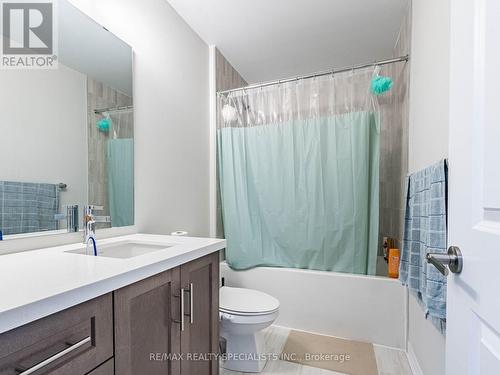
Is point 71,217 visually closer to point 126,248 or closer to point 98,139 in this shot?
point 126,248

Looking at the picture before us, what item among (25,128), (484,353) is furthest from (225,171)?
(484,353)

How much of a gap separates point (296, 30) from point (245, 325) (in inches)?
88.4

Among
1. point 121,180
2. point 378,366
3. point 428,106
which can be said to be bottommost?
point 378,366

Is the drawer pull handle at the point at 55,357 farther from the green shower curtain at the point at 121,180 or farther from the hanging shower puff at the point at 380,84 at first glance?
the hanging shower puff at the point at 380,84

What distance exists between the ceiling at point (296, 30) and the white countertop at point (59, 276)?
180 cm

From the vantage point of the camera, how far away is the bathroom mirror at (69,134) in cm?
98

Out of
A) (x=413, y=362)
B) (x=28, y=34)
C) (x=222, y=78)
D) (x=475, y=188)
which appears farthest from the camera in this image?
(x=222, y=78)

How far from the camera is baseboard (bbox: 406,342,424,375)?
1.46 m

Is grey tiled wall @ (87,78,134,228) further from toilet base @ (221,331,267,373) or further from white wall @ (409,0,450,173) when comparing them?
white wall @ (409,0,450,173)

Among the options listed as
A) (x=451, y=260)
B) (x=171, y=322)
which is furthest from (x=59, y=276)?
(x=451, y=260)

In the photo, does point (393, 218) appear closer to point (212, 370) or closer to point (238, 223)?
point (238, 223)

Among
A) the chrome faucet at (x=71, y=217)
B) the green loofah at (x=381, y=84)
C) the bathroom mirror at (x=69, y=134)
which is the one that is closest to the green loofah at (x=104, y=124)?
the bathroom mirror at (x=69, y=134)

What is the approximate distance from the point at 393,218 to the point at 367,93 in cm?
115

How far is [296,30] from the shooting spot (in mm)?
2084
